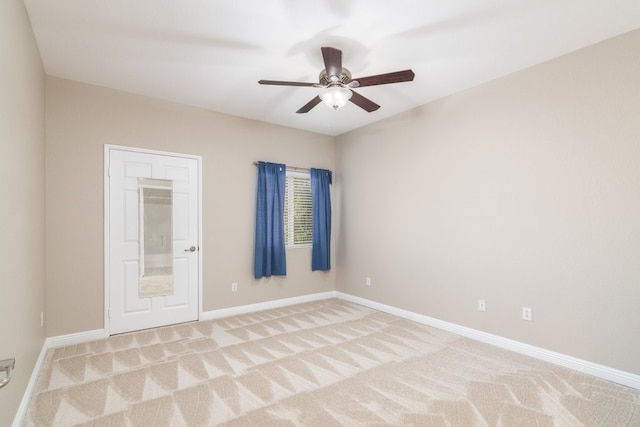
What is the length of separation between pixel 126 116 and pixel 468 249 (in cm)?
418

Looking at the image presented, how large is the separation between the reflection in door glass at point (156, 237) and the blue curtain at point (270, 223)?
115cm

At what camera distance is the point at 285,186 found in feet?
16.2

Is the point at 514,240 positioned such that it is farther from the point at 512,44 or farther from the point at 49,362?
the point at 49,362

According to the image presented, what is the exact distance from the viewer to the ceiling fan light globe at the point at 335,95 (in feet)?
8.63

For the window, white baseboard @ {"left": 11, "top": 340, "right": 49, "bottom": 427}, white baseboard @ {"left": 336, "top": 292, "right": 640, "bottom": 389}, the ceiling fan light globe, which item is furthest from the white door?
white baseboard @ {"left": 336, "top": 292, "right": 640, "bottom": 389}

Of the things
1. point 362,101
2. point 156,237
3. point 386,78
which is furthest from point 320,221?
point 386,78

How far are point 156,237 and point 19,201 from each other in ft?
5.83

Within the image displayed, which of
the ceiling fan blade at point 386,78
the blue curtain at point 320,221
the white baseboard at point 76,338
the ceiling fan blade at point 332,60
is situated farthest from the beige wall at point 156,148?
the ceiling fan blade at point 386,78

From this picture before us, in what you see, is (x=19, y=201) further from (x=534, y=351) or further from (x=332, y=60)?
(x=534, y=351)

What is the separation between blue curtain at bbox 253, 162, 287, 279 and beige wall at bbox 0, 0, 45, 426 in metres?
2.37

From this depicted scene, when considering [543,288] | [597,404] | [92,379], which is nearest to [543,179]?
[543,288]

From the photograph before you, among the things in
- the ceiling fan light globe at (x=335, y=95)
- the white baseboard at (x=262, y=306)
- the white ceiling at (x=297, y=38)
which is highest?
the white ceiling at (x=297, y=38)

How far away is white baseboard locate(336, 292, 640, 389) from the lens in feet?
8.23

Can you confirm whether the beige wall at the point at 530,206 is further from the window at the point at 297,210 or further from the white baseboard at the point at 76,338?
the white baseboard at the point at 76,338
